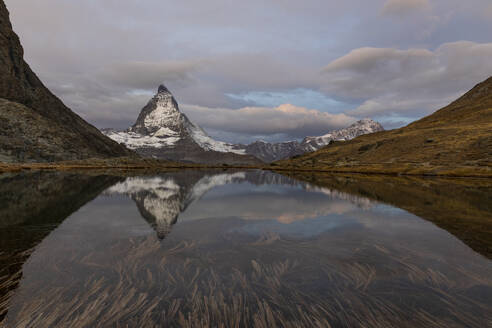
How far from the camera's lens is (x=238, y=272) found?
438 inches

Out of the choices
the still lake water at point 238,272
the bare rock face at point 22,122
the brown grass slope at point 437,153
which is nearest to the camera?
the still lake water at point 238,272

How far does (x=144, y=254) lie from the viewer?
13031 mm

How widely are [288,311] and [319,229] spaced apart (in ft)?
38.7

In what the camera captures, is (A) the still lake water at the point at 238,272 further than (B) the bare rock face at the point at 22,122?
No

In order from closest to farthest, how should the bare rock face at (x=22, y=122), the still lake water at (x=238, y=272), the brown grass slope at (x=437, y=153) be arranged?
1. the still lake water at (x=238, y=272)
2. the brown grass slope at (x=437, y=153)
3. the bare rock face at (x=22, y=122)

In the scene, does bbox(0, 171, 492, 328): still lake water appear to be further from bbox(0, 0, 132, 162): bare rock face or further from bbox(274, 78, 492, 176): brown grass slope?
bbox(0, 0, 132, 162): bare rock face

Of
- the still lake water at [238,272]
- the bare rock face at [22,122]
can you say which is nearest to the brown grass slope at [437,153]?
the still lake water at [238,272]

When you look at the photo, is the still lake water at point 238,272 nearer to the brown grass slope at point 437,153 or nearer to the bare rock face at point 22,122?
the brown grass slope at point 437,153

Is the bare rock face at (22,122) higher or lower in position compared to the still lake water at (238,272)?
higher

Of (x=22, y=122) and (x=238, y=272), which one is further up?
(x=22, y=122)

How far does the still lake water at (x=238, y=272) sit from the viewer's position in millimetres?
7859

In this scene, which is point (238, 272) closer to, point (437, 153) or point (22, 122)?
point (437, 153)

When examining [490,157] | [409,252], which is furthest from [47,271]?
[490,157]

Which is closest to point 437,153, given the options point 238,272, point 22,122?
point 238,272
